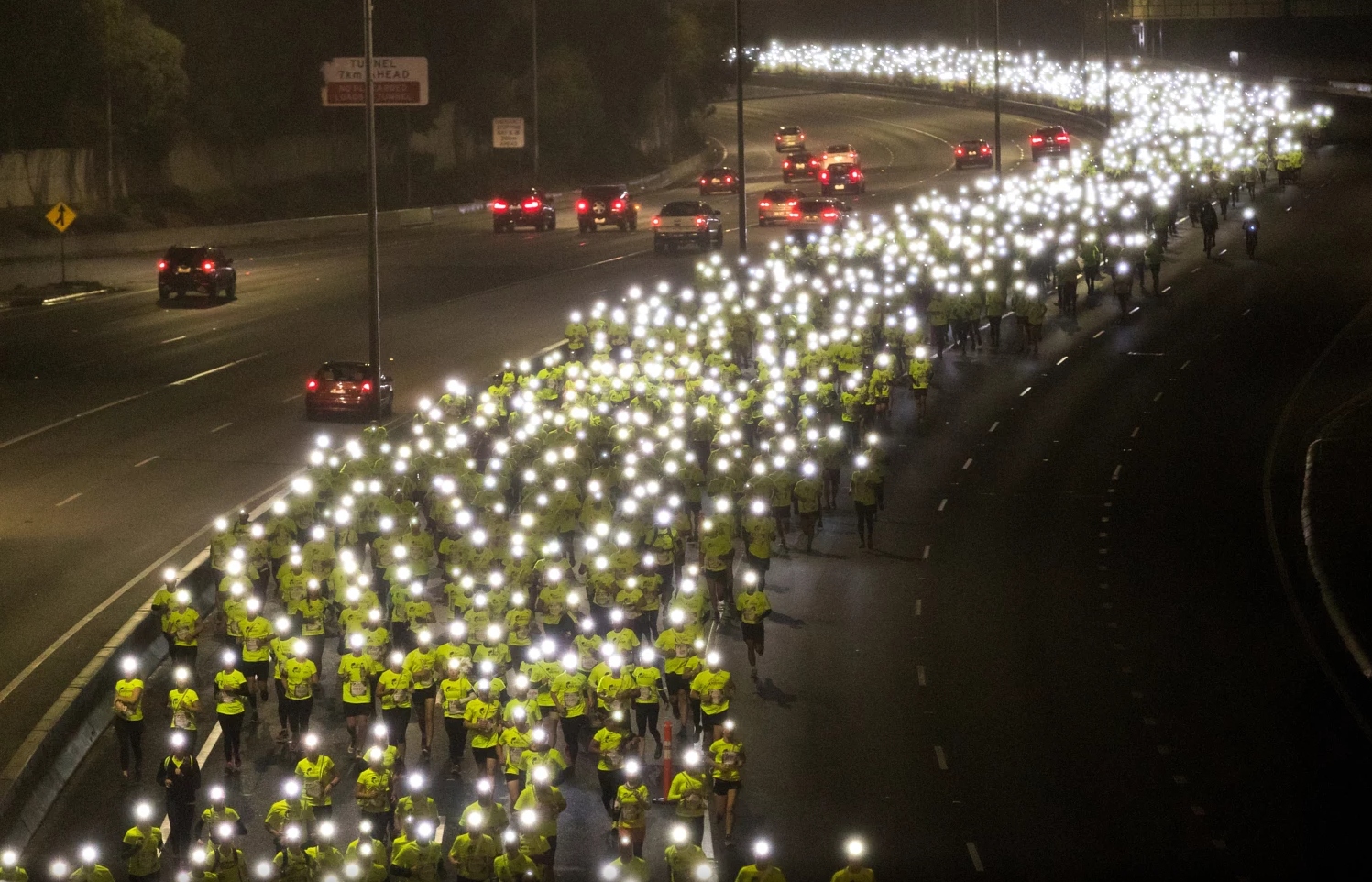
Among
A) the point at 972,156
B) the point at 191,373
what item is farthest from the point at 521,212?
→ the point at 191,373

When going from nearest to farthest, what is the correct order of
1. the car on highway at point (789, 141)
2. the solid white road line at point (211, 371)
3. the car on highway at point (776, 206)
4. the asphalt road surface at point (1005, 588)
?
1. the asphalt road surface at point (1005, 588)
2. the solid white road line at point (211, 371)
3. the car on highway at point (776, 206)
4. the car on highway at point (789, 141)

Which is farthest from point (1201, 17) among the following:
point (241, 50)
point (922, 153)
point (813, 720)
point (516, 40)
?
point (813, 720)

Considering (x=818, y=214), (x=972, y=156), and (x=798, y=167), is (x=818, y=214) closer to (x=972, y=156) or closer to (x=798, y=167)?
(x=798, y=167)

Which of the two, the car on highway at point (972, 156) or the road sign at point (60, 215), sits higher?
the car on highway at point (972, 156)

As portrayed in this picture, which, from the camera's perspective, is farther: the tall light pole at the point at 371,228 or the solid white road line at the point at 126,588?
the tall light pole at the point at 371,228

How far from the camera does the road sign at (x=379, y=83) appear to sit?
1603 inches

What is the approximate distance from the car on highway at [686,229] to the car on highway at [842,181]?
16169mm

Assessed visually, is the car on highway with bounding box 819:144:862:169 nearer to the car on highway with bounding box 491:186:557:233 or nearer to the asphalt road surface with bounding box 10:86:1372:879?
the car on highway with bounding box 491:186:557:233

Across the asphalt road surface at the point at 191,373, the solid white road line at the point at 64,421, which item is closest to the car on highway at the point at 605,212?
the asphalt road surface at the point at 191,373

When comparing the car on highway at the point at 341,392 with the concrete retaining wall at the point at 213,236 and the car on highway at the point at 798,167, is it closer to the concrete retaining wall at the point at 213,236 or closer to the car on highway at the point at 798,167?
the concrete retaining wall at the point at 213,236

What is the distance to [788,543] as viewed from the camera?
2672 cm

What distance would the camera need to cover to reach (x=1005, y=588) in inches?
975

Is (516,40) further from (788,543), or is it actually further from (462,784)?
(462,784)

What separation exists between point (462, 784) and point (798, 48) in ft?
481
